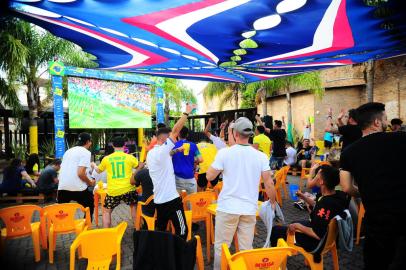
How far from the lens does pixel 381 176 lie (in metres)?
1.96

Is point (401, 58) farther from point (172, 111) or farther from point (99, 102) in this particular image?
point (172, 111)

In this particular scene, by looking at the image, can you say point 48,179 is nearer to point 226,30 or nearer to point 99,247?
point 99,247

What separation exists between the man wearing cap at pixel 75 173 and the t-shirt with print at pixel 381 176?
135 inches

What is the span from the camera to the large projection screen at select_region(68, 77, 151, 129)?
1070cm

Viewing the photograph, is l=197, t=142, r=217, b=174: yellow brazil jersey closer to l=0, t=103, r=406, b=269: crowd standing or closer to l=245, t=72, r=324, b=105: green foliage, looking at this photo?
l=0, t=103, r=406, b=269: crowd standing

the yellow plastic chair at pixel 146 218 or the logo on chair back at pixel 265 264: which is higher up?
the logo on chair back at pixel 265 264

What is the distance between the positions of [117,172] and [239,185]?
2.04m

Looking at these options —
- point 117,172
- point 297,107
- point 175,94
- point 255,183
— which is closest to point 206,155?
point 117,172

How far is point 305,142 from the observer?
376 inches

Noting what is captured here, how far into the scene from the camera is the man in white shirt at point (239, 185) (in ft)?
8.25

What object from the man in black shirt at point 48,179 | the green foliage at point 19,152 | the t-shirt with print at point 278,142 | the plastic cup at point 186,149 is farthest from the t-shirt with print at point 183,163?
the green foliage at point 19,152

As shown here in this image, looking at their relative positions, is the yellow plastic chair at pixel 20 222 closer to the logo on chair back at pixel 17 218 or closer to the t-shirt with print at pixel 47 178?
the logo on chair back at pixel 17 218

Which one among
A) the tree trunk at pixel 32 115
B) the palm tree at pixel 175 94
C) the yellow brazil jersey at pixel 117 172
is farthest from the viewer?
the palm tree at pixel 175 94

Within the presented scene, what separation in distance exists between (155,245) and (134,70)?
5757 mm
